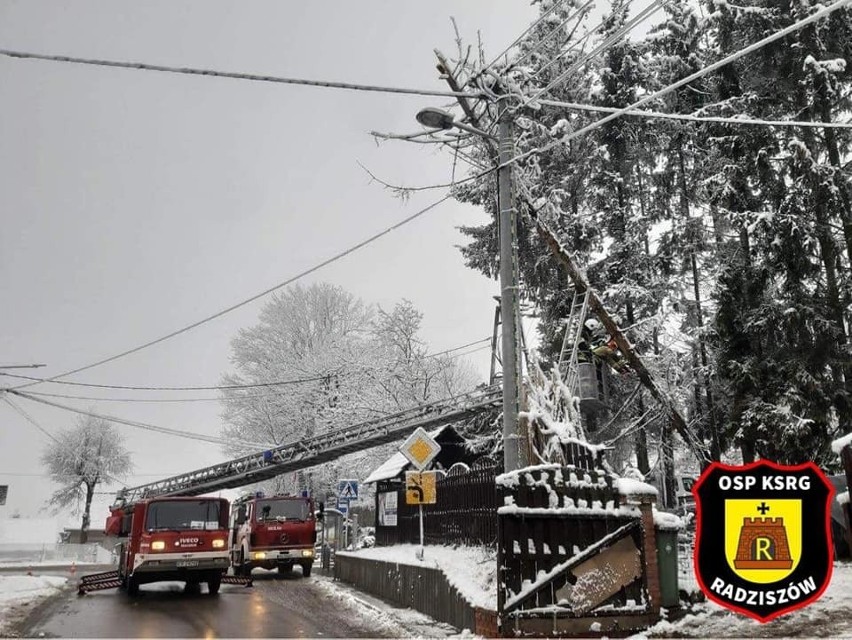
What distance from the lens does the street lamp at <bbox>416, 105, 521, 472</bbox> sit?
9602mm

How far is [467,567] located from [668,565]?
2830 millimetres

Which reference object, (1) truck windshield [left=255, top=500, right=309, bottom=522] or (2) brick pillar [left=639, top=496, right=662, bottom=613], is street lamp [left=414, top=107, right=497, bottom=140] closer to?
(2) brick pillar [left=639, top=496, right=662, bottom=613]

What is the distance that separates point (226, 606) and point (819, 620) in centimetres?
958

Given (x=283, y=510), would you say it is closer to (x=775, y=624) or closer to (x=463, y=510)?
(x=463, y=510)

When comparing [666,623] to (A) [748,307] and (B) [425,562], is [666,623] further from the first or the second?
(A) [748,307]

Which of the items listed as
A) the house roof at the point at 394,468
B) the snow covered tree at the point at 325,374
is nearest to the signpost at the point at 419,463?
the house roof at the point at 394,468

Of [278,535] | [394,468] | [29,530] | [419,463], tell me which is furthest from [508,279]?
[29,530]

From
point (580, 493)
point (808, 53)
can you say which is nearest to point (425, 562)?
point (580, 493)

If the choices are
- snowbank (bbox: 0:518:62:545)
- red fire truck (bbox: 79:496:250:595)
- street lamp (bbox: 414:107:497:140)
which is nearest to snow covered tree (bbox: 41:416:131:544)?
snowbank (bbox: 0:518:62:545)

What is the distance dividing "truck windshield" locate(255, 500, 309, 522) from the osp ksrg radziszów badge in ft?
61.2

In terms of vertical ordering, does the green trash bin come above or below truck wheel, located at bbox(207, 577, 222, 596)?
above

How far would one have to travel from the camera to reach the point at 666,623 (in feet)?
27.5

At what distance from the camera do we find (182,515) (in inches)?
583

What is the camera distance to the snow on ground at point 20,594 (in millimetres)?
11070
